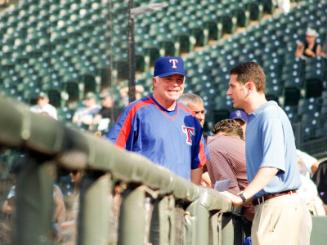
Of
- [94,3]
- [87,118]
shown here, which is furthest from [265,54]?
[87,118]

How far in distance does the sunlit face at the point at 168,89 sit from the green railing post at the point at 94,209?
357 centimetres

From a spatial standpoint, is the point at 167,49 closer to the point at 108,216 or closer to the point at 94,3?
the point at 94,3

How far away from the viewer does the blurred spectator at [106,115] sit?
14.2 m

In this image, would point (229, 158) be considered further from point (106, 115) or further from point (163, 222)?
point (106, 115)

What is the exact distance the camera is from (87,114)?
15.6 metres

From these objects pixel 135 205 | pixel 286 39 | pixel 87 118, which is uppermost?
pixel 286 39

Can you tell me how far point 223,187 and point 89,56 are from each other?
12513mm

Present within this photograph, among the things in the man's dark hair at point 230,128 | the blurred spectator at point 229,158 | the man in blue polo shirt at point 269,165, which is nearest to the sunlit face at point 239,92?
the man in blue polo shirt at point 269,165

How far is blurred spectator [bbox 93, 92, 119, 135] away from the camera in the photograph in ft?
46.6

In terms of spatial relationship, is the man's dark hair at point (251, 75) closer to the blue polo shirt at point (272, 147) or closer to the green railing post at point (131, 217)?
the blue polo shirt at point (272, 147)

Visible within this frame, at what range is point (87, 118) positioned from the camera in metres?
15.5

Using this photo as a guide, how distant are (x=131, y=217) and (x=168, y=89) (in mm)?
3339

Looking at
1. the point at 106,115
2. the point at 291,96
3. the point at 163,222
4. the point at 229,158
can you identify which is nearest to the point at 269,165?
the point at 229,158

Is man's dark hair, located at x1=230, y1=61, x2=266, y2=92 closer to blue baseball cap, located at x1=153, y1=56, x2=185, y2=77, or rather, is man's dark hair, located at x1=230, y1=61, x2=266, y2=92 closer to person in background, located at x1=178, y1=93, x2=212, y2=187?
blue baseball cap, located at x1=153, y1=56, x2=185, y2=77
